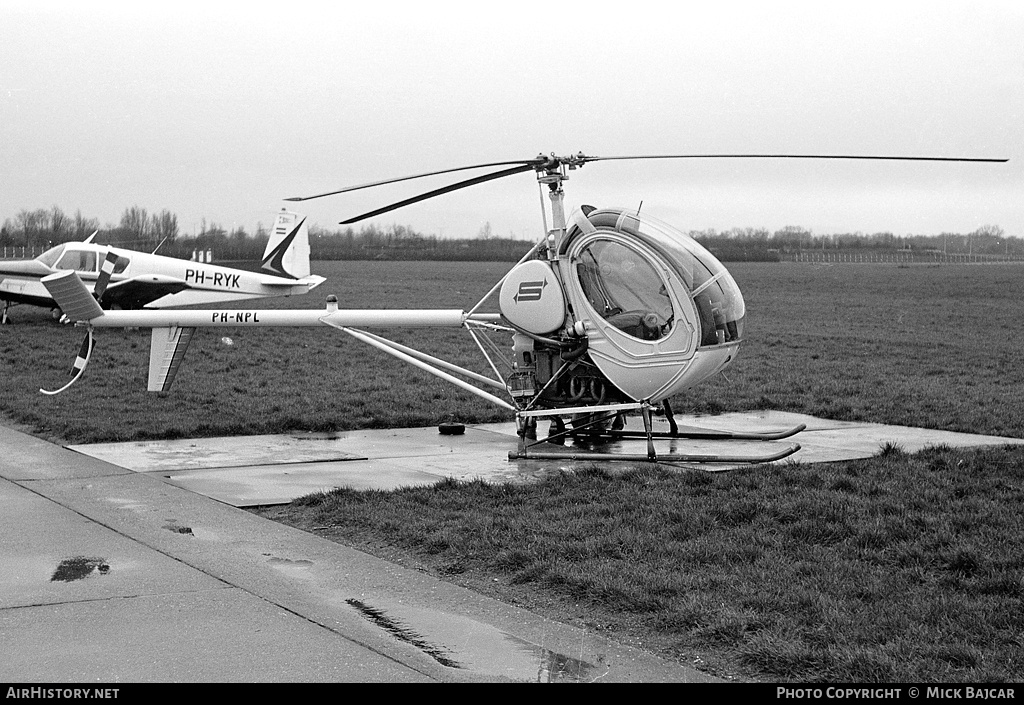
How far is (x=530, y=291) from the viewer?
10727 mm

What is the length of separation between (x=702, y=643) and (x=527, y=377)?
6.01 m

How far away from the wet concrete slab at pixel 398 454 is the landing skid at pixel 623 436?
6 cm

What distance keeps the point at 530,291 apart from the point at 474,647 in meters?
5.88

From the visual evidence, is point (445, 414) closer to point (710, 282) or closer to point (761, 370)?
point (710, 282)

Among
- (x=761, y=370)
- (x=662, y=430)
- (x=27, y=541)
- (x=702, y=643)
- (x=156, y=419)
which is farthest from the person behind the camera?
(x=761, y=370)

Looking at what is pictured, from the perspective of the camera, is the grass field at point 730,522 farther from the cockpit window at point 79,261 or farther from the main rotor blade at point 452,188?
the cockpit window at point 79,261

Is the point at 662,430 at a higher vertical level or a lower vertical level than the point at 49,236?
lower

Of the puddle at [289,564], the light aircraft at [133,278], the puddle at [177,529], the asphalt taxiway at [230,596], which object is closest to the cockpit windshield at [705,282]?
the asphalt taxiway at [230,596]

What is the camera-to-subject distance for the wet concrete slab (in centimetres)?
933

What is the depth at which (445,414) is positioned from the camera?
1340cm

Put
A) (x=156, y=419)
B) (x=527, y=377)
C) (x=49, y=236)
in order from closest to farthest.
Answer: (x=527, y=377) < (x=156, y=419) < (x=49, y=236)

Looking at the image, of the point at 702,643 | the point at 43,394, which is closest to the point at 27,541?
the point at 702,643

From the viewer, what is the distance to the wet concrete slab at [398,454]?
9.33 meters

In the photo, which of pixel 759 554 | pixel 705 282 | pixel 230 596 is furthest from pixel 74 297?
pixel 759 554
